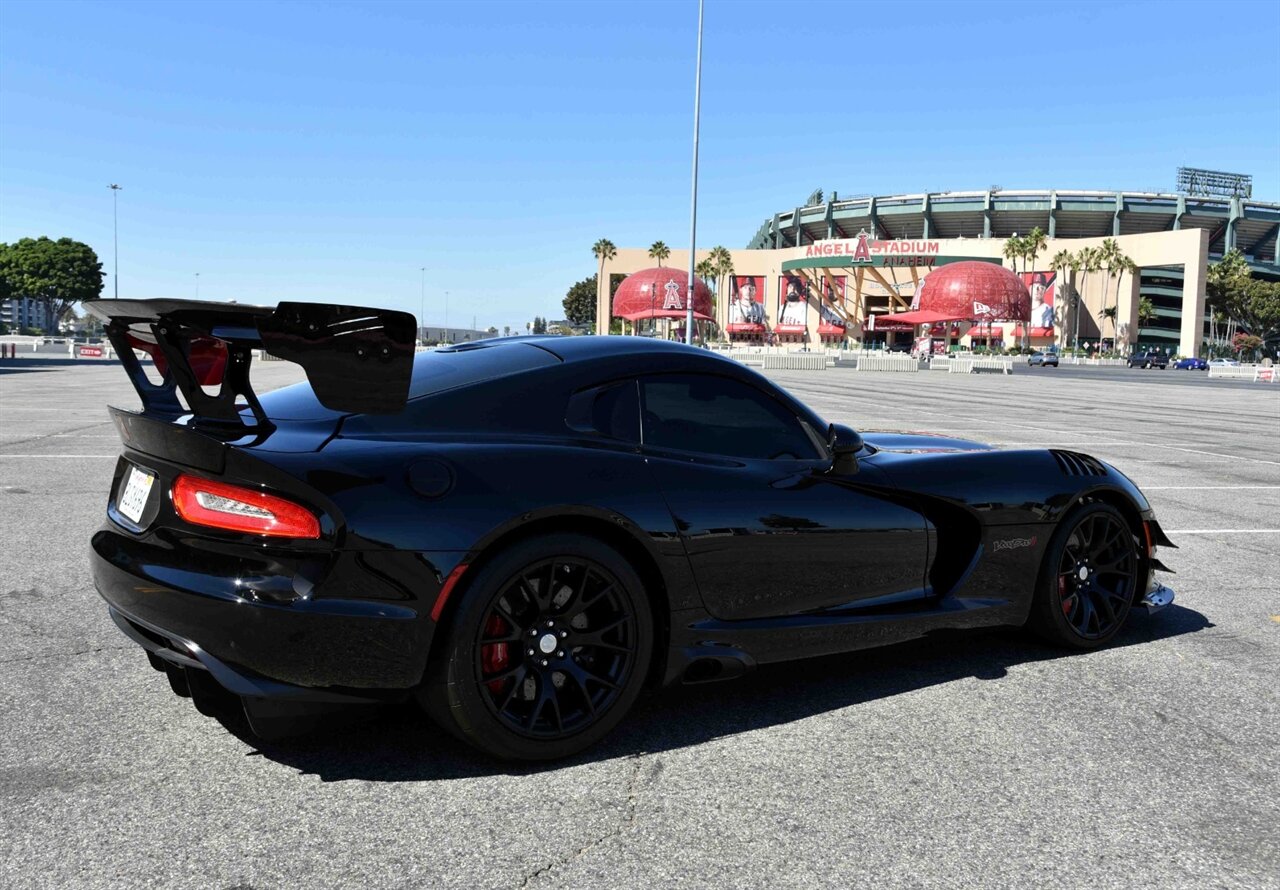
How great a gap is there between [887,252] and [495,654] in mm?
110723

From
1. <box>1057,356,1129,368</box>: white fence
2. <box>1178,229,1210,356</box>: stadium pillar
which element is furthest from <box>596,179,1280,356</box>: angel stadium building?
<box>1057,356,1129,368</box>: white fence

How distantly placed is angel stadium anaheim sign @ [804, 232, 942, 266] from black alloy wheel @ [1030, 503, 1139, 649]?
10537cm

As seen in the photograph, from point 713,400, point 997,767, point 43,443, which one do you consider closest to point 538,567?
point 713,400

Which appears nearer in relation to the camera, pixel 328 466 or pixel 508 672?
pixel 328 466

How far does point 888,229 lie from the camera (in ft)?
470

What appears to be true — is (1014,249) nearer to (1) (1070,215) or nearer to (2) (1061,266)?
(2) (1061,266)

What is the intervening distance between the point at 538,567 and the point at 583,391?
68 centimetres

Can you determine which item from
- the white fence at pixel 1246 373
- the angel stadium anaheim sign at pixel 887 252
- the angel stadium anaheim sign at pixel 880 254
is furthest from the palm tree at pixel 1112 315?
the white fence at pixel 1246 373

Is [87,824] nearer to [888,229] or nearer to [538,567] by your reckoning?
[538,567]

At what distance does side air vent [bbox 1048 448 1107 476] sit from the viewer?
4461 millimetres

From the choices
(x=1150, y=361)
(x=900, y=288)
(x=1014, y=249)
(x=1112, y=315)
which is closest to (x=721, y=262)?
(x=900, y=288)

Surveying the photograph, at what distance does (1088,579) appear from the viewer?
14.6 ft

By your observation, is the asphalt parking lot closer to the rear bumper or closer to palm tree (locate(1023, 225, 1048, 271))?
the rear bumper

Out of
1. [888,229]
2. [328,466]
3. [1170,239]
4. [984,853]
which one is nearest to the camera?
[984,853]
